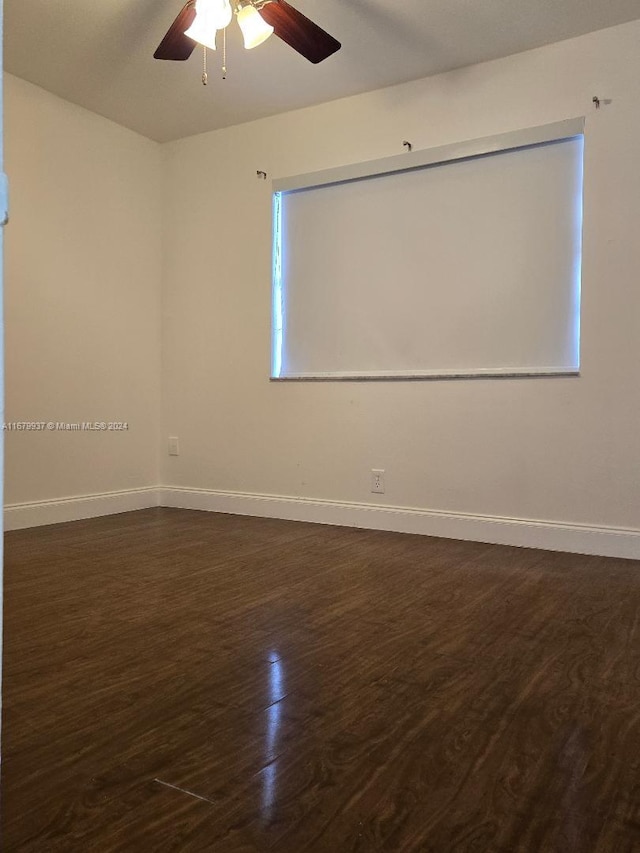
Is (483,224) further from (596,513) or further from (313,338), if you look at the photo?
(596,513)

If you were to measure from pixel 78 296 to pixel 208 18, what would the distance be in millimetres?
1945

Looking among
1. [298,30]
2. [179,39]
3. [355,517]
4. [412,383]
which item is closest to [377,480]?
[355,517]

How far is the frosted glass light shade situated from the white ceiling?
541mm

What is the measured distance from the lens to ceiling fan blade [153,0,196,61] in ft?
7.92

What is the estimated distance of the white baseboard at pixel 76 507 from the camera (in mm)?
3547

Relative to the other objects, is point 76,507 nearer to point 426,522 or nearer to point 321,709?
point 426,522

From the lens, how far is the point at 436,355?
3465 mm

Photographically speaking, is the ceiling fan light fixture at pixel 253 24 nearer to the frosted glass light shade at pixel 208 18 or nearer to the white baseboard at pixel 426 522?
the frosted glass light shade at pixel 208 18

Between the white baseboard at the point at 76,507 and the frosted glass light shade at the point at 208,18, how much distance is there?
238 centimetres

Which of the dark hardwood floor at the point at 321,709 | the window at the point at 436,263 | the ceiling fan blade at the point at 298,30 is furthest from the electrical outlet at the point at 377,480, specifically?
the ceiling fan blade at the point at 298,30

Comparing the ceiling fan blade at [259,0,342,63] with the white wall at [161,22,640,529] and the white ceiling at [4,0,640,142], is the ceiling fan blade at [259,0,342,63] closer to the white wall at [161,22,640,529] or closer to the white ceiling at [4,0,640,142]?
the white ceiling at [4,0,640,142]

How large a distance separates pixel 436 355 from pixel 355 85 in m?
1.49

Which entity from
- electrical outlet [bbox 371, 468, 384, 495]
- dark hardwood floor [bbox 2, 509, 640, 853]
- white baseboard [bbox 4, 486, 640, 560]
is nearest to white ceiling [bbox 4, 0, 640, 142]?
electrical outlet [bbox 371, 468, 384, 495]

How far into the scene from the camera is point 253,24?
2467mm
